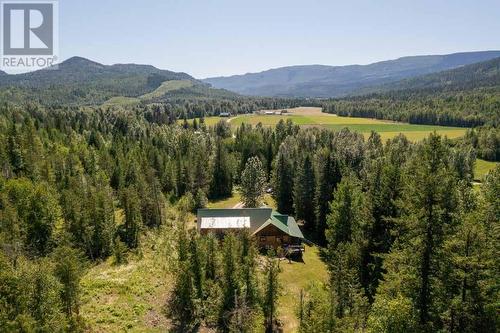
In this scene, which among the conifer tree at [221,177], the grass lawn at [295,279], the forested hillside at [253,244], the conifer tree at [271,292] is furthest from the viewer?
the conifer tree at [221,177]

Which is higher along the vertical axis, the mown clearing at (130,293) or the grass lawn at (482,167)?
the grass lawn at (482,167)

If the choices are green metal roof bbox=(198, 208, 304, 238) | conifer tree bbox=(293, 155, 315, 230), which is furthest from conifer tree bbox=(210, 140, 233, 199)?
green metal roof bbox=(198, 208, 304, 238)

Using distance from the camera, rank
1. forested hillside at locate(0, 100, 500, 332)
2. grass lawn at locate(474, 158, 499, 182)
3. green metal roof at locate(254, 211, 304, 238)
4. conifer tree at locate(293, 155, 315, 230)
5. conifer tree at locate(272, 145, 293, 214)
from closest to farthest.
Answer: forested hillside at locate(0, 100, 500, 332) → green metal roof at locate(254, 211, 304, 238) → conifer tree at locate(293, 155, 315, 230) → conifer tree at locate(272, 145, 293, 214) → grass lawn at locate(474, 158, 499, 182)

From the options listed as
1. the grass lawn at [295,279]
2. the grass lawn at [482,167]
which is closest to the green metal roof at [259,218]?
the grass lawn at [295,279]

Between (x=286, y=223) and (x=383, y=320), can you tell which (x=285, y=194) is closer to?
(x=286, y=223)

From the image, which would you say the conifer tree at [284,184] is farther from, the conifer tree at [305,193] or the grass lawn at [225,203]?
the grass lawn at [225,203]

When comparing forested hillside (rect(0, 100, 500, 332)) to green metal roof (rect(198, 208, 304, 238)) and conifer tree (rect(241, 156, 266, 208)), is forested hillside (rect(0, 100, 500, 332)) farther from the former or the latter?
green metal roof (rect(198, 208, 304, 238))
